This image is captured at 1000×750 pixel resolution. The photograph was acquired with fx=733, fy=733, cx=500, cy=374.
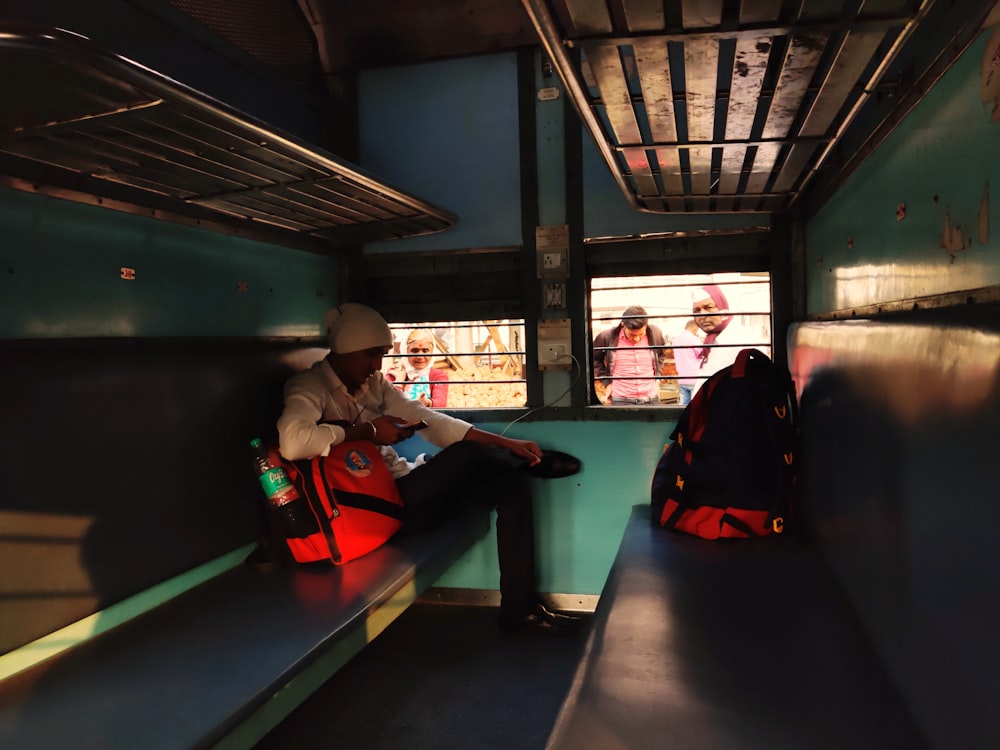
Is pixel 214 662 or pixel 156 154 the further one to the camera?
pixel 156 154

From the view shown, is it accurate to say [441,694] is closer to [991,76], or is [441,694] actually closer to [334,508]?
[334,508]

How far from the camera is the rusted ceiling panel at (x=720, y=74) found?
5.11 ft

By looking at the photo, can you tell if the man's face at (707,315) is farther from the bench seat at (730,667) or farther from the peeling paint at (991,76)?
the peeling paint at (991,76)

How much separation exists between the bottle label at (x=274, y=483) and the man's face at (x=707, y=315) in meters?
2.15

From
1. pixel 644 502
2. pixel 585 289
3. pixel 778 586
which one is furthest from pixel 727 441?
pixel 585 289

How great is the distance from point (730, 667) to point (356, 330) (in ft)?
7.55

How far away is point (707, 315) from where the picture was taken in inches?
147

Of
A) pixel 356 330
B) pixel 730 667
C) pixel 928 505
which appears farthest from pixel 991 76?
pixel 356 330

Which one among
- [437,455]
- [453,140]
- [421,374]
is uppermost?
[453,140]

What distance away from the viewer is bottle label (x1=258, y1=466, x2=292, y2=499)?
2916mm

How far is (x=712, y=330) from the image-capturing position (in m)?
4.28

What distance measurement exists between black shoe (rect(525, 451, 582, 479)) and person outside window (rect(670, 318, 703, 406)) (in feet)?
2.38

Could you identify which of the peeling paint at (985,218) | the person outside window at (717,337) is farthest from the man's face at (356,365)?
the peeling paint at (985,218)

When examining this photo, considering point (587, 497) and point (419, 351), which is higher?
point (419, 351)
